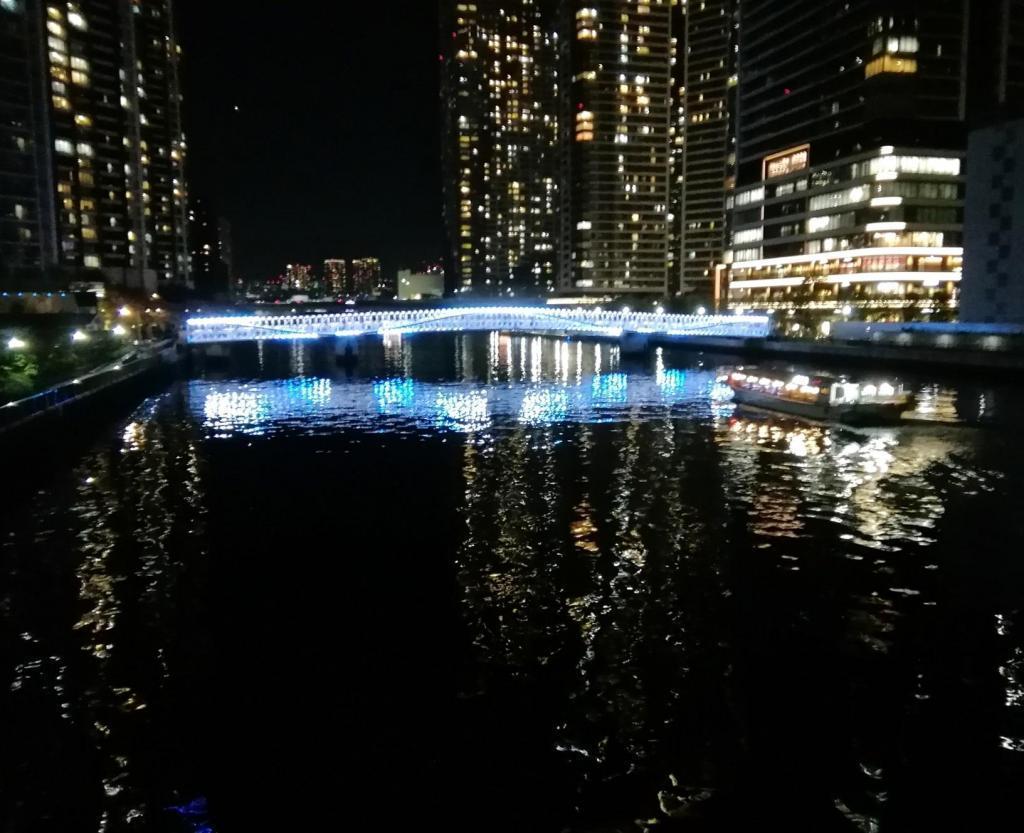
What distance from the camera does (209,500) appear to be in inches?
1184

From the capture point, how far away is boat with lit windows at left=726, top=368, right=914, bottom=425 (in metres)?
43.7

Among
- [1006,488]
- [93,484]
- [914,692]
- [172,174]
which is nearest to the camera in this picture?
[914,692]

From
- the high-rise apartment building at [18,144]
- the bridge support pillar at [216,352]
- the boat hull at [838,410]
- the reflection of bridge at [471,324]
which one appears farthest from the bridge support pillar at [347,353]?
the boat hull at [838,410]

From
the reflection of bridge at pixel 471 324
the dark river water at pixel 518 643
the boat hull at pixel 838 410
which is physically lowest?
the dark river water at pixel 518 643

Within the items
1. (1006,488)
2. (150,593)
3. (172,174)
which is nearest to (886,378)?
(1006,488)

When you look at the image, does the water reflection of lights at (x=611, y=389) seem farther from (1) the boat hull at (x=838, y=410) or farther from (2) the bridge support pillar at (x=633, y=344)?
(2) the bridge support pillar at (x=633, y=344)

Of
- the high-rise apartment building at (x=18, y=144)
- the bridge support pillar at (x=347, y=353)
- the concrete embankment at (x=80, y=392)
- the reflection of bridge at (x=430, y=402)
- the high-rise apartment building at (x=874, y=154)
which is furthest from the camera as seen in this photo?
the high-rise apartment building at (x=874, y=154)

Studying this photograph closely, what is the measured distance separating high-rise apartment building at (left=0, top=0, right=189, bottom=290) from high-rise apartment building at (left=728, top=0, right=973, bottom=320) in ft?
310

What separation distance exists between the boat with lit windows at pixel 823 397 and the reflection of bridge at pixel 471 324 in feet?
141

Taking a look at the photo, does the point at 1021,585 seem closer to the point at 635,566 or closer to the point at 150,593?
the point at 635,566

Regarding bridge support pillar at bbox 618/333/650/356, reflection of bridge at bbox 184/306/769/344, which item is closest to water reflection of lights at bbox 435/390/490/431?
reflection of bridge at bbox 184/306/769/344

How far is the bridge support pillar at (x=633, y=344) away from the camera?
305ft

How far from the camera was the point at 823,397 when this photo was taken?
1816 inches

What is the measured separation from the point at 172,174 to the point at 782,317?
448 ft
